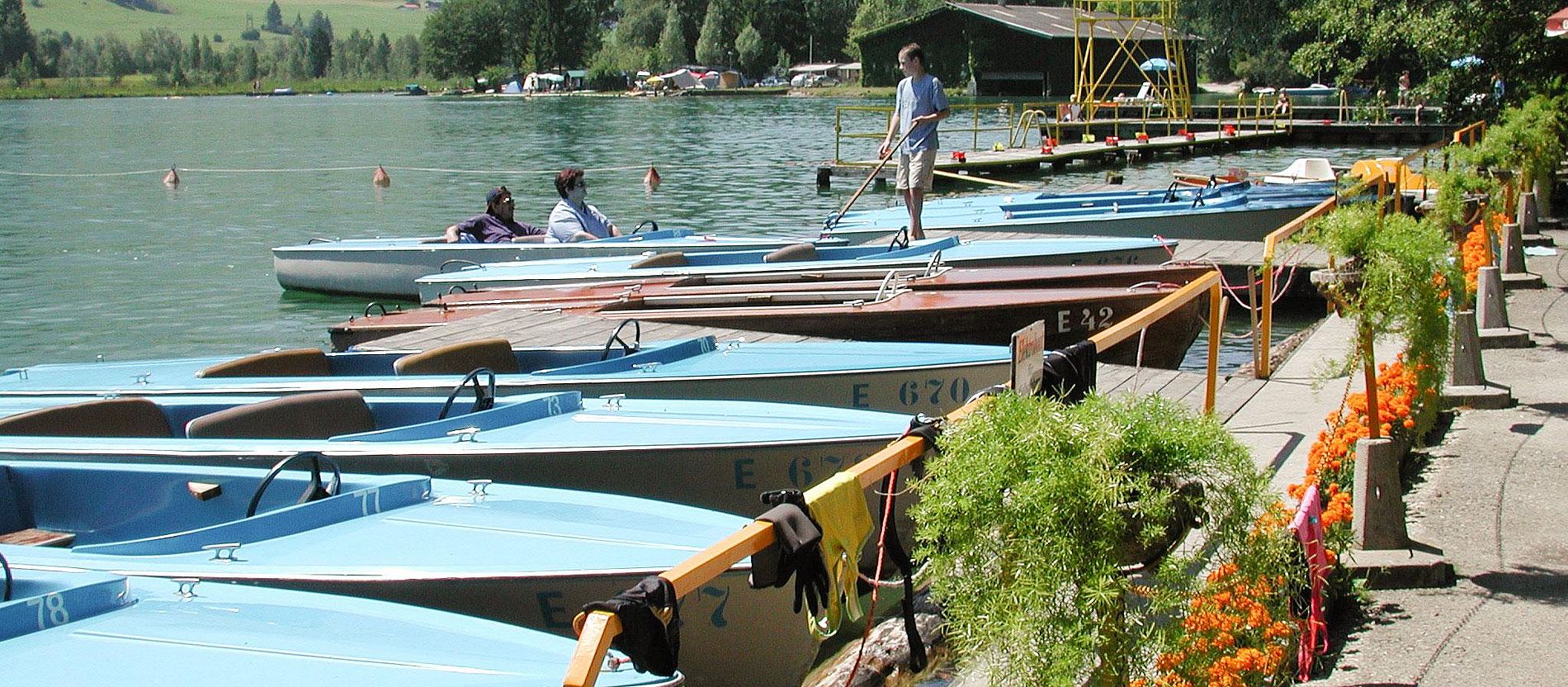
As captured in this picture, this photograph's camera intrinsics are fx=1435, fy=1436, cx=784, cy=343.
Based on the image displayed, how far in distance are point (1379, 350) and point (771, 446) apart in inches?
198

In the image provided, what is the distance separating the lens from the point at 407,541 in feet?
18.6

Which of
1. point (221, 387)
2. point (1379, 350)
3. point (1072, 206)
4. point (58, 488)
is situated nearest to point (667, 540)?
point (58, 488)

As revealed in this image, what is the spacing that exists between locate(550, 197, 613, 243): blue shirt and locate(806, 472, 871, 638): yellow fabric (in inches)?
474

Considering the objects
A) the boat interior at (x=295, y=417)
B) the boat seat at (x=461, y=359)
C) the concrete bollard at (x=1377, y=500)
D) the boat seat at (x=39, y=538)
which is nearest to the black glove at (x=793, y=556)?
the concrete bollard at (x=1377, y=500)

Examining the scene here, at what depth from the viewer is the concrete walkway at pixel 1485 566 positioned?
4922 mm

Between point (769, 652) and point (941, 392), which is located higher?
point (941, 392)

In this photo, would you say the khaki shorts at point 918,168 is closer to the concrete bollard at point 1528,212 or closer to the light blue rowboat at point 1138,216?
the light blue rowboat at point 1138,216

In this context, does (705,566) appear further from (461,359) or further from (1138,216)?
(1138,216)

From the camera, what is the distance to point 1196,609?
3.62 m

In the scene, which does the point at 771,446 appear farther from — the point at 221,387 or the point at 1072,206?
the point at 1072,206

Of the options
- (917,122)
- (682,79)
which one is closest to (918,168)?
(917,122)

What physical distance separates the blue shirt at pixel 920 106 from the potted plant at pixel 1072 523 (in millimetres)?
11409

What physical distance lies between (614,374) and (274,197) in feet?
91.7

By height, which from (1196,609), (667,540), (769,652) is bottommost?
(769,652)
